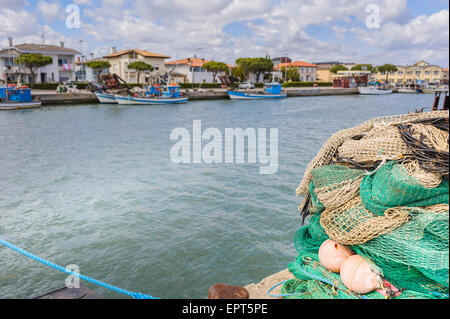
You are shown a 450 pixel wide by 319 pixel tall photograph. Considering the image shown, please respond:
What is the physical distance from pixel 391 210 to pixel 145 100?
38865 mm

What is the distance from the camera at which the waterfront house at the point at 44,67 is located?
48.8m

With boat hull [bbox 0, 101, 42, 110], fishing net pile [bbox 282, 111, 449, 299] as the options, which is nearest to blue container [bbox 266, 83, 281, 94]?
boat hull [bbox 0, 101, 42, 110]

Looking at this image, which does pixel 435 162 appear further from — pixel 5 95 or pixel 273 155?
pixel 5 95

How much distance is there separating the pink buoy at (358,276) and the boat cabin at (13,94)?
3493 cm

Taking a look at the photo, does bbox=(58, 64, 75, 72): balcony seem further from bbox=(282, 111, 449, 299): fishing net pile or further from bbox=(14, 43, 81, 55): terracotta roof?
bbox=(282, 111, 449, 299): fishing net pile

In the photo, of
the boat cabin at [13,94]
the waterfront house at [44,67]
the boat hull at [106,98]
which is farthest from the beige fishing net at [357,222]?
the waterfront house at [44,67]

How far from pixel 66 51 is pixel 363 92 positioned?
4719cm

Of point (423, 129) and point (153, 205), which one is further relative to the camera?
point (153, 205)

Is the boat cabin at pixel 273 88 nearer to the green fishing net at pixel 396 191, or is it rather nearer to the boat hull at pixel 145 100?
the boat hull at pixel 145 100

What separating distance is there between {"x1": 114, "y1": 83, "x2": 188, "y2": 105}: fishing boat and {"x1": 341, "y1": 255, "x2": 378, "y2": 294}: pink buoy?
37.8 m

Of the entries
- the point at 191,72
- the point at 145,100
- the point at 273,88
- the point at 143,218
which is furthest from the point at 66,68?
the point at 143,218

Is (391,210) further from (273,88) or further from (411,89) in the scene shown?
(411,89)
